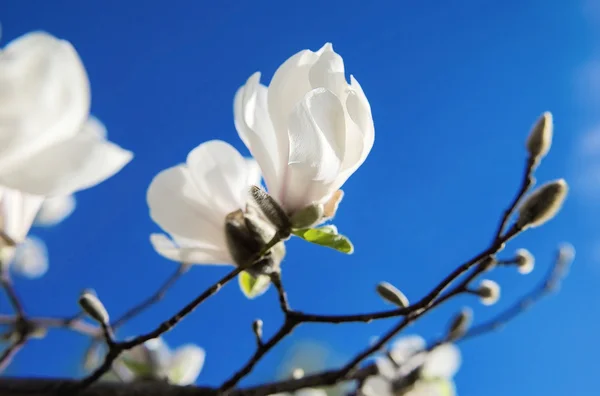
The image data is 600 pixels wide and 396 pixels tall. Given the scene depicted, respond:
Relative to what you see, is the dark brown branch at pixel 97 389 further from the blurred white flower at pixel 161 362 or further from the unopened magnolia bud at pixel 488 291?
the unopened magnolia bud at pixel 488 291

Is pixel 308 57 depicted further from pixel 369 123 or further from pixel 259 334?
pixel 259 334

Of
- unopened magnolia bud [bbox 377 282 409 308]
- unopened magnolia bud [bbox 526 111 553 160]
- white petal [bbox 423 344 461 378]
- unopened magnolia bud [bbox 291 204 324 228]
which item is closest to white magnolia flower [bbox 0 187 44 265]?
unopened magnolia bud [bbox 291 204 324 228]

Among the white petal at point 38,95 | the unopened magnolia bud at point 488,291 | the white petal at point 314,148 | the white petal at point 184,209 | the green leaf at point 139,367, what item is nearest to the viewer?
the white petal at point 38,95

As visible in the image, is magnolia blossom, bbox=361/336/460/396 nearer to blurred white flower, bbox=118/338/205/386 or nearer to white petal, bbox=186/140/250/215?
blurred white flower, bbox=118/338/205/386

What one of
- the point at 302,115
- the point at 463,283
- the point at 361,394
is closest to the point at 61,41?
the point at 302,115

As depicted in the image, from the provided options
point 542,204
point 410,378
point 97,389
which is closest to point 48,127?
point 97,389

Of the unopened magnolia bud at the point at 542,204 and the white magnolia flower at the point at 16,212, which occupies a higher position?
the unopened magnolia bud at the point at 542,204

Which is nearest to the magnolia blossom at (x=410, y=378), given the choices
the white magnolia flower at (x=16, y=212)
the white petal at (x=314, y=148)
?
the white petal at (x=314, y=148)
